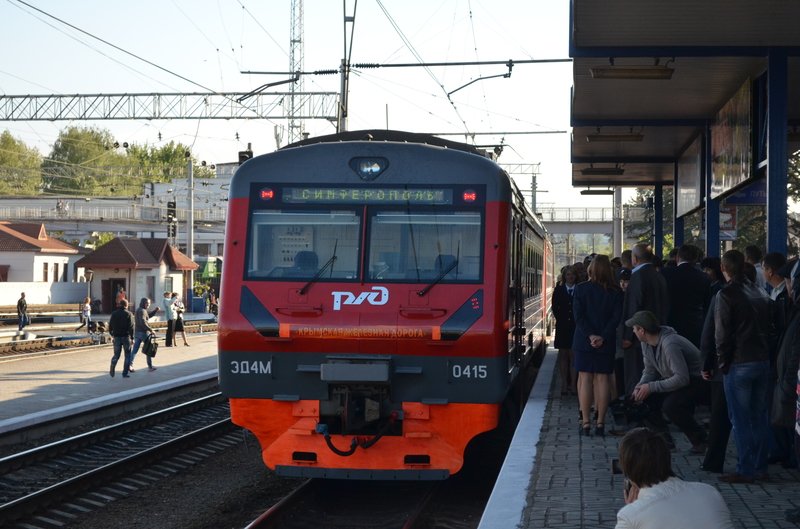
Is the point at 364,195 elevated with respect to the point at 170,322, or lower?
elevated

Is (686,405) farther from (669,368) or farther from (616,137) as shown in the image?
(616,137)

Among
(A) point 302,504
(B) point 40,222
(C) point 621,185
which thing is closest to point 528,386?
(A) point 302,504

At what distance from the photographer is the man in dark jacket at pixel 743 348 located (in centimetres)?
803

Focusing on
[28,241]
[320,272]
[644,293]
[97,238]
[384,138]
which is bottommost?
[644,293]

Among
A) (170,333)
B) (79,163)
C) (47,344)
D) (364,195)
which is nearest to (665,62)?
(364,195)

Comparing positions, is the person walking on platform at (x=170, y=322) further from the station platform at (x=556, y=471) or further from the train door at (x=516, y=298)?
the train door at (x=516, y=298)

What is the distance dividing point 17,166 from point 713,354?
102 metres

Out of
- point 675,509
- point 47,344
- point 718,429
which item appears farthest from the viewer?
point 47,344

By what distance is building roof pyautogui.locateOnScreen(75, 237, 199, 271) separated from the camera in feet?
162

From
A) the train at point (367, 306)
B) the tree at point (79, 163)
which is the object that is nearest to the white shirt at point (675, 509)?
the train at point (367, 306)

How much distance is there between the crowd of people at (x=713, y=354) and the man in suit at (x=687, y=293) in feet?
0.04

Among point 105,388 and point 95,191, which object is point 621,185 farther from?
point 95,191

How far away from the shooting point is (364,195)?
10.0 m

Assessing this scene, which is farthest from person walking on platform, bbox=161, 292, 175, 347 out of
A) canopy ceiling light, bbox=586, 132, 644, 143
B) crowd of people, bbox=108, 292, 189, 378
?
canopy ceiling light, bbox=586, 132, 644, 143
